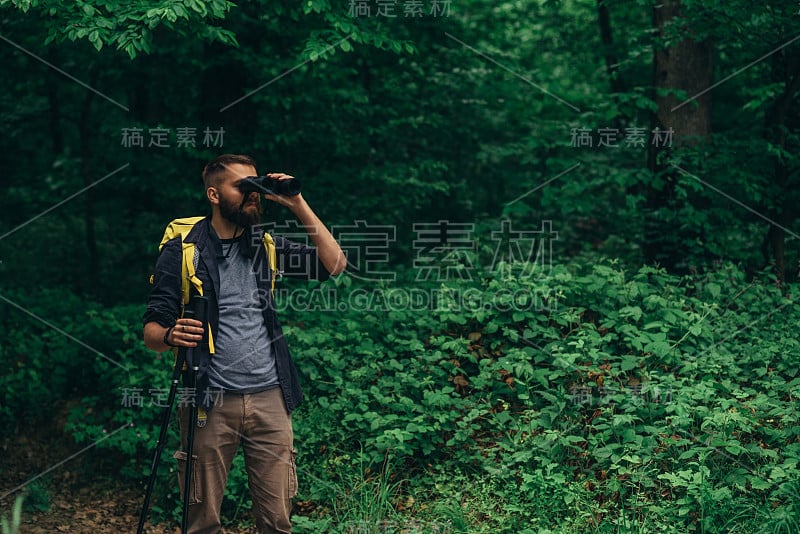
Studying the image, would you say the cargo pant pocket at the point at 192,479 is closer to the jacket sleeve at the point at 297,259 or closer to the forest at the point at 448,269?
the jacket sleeve at the point at 297,259

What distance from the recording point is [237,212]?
12.0ft

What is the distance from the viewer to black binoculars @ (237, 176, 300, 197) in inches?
135

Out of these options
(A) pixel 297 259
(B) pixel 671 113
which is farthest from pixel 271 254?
(B) pixel 671 113

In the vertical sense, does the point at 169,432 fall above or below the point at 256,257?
A: below

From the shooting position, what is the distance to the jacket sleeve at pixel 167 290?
3480 millimetres

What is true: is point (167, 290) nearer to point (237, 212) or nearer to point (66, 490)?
point (237, 212)

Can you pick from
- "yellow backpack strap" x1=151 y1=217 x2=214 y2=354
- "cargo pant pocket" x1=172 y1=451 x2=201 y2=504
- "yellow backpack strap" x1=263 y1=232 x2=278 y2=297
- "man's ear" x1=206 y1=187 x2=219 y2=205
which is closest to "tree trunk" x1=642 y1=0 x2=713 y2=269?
"yellow backpack strap" x1=263 y1=232 x2=278 y2=297

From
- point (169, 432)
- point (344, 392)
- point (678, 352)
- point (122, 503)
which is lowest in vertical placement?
point (122, 503)

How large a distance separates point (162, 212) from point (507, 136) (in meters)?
5.07

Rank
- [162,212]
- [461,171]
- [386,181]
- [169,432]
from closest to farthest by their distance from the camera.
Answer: [169,432], [386,181], [162,212], [461,171]

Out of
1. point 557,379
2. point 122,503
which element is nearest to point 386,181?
point 557,379

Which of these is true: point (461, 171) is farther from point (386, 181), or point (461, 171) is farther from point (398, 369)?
point (398, 369)

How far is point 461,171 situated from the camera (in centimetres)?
1037

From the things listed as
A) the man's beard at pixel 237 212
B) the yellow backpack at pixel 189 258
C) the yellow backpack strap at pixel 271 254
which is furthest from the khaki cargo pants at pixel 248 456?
the man's beard at pixel 237 212
